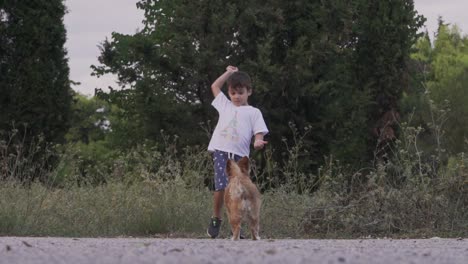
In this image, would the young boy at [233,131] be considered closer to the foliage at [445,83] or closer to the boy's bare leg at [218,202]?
the boy's bare leg at [218,202]

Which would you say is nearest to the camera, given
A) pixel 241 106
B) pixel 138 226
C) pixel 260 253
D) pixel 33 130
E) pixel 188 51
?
pixel 260 253

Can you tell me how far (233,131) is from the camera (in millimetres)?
10531

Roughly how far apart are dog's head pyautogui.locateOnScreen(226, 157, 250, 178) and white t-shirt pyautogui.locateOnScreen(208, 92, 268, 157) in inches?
28.6

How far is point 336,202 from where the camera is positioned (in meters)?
12.7

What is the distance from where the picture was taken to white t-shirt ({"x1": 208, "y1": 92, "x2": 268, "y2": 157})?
1053 centimetres

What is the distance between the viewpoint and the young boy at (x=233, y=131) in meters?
10.5

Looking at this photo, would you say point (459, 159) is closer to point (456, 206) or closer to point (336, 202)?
point (456, 206)

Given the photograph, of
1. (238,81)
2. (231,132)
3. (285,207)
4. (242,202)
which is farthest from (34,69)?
(242,202)

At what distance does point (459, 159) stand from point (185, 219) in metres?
3.69

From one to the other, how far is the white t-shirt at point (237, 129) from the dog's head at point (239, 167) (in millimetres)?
726

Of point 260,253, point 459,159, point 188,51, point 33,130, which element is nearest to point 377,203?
point 459,159

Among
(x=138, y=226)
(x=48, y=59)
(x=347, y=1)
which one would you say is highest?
(x=347, y=1)

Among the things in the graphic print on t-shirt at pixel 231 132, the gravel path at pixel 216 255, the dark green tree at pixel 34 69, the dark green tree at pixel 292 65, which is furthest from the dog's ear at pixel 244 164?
the dark green tree at pixel 292 65

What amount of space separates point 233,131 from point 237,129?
0.05m
